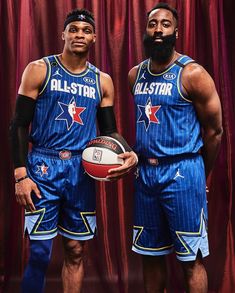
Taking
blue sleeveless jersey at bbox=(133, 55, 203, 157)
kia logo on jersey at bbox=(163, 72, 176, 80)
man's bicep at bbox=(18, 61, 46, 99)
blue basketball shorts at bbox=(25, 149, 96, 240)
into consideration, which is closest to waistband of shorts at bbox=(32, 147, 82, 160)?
blue basketball shorts at bbox=(25, 149, 96, 240)

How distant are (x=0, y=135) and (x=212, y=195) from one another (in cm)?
145

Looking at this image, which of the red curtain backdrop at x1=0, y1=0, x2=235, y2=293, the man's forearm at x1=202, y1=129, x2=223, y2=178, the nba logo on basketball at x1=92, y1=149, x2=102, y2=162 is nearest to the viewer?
the nba logo on basketball at x1=92, y1=149, x2=102, y2=162

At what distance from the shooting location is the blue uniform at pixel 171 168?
2.08m

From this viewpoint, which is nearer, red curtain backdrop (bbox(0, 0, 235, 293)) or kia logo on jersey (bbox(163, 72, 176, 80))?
kia logo on jersey (bbox(163, 72, 176, 80))

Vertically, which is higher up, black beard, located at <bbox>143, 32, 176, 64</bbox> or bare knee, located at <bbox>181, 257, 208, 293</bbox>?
black beard, located at <bbox>143, 32, 176, 64</bbox>

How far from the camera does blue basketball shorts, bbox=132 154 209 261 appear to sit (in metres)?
2.07

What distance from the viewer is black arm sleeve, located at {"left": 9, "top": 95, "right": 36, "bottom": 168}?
2070 millimetres

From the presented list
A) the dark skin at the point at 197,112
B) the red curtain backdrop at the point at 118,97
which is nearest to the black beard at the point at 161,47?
the dark skin at the point at 197,112

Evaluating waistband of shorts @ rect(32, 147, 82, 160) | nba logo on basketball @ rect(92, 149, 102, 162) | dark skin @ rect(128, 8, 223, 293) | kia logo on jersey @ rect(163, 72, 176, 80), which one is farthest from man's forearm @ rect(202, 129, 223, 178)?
waistband of shorts @ rect(32, 147, 82, 160)

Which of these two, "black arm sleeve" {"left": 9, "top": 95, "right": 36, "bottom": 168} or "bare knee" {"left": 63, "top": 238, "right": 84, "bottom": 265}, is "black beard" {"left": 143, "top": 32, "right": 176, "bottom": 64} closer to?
"black arm sleeve" {"left": 9, "top": 95, "right": 36, "bottom": 168}

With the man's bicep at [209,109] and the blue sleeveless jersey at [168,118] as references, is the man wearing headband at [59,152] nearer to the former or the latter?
the blue sleeveless jersey at [168,118]

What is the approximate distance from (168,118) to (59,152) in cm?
55

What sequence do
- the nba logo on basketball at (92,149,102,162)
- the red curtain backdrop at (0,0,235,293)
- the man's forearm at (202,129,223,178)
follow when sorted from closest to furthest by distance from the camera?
1. the nba logo on basketball at (92,149,102,162)
2. the man's forearm at (202,129,223,178)
3. the red curtain backdrop at (0,0,235,293)

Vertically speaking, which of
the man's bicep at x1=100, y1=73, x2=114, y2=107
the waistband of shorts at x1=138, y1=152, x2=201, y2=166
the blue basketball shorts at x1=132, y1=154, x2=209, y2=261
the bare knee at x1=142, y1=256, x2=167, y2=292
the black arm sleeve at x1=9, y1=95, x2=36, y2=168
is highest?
the man's bicep at x1=100, y1=73, x2=114, y2=107
